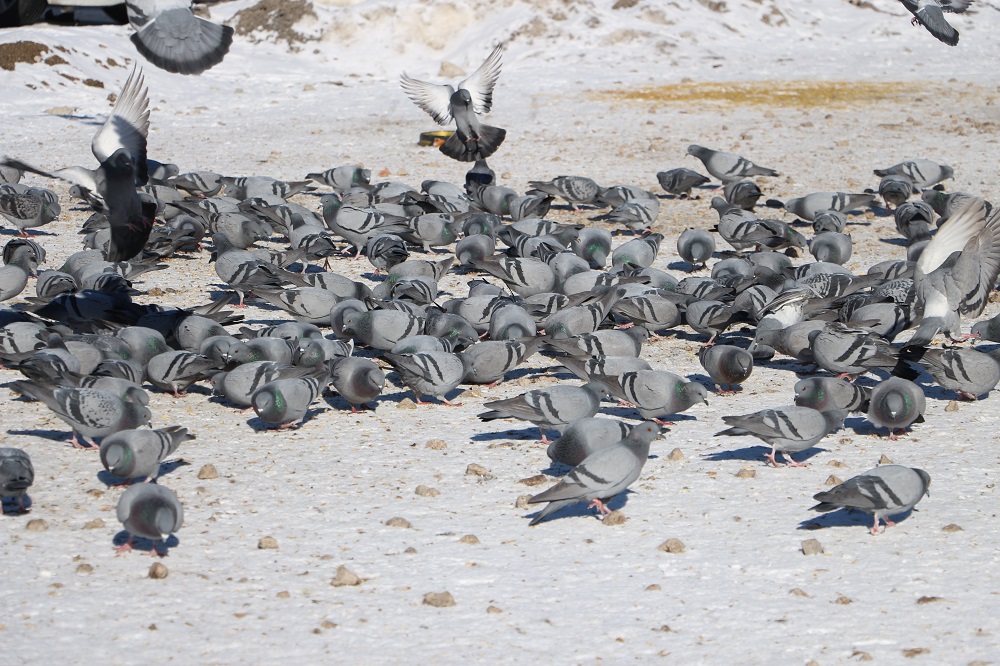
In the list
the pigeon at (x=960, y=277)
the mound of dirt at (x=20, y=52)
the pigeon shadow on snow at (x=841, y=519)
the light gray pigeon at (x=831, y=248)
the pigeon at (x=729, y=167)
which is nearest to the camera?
the pigeon shadow on snow at (x=841, y=519)

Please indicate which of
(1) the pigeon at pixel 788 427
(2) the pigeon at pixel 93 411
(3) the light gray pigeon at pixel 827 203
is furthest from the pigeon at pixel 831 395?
(3) the light gray pigeon at pixel 827 203

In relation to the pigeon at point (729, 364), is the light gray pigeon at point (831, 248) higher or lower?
lower

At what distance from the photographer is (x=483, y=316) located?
781cm

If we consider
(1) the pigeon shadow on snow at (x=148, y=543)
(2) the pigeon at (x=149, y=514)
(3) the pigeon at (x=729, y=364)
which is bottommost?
(3) the pigeon at (x=729, y=364)

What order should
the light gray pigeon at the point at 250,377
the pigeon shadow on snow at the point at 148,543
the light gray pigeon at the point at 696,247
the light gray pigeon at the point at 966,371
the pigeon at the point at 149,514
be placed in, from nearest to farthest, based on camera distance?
the pigeon at the point at 149,514, the pigeon shadow on snow at the point at 148,543, the light gray pigeon at the point at 250,377, the light gray pigeon at the point at 966,371, the light gray pigeon at the point at 696,247

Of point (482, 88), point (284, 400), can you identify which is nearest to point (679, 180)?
point (482, 88)

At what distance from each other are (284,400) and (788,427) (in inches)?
103

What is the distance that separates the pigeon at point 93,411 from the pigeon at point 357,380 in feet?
3.75

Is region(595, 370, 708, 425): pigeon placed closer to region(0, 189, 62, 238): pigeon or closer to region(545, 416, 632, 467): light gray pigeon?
region(545, 416, 632, 467): light gray pigeon

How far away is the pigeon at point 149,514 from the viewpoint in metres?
4.44

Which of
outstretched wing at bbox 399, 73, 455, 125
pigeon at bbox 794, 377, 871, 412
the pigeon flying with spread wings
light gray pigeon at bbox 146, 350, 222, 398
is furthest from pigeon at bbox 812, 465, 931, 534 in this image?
outstretched wing at bbox 399, 73, 455, 125

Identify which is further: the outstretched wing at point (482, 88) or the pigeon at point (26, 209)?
the outstretched wing at point (482, 88)

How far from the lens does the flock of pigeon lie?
558cm

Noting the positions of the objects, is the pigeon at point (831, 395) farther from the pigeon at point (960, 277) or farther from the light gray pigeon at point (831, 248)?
the light gray pigeon at point (831, 248)
